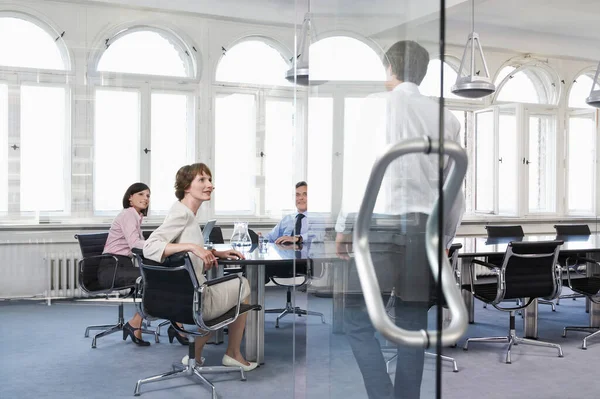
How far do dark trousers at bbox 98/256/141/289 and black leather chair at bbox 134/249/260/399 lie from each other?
140 centimetres

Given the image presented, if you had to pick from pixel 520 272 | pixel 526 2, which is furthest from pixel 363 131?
pixel 526 2

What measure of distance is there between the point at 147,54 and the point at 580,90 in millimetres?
6573

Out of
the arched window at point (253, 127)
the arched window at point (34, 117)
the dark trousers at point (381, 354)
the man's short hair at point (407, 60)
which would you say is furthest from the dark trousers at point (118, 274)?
the man's short hair at point (407, 60)

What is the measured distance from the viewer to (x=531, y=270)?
4668 millimetres

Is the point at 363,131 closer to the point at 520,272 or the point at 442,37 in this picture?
the point at 442,37

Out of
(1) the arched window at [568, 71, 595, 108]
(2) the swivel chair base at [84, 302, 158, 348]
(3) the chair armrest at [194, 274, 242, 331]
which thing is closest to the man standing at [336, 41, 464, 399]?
(3) the chair armrest at [194, 274, 242, 331]

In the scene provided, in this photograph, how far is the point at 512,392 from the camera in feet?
12.8

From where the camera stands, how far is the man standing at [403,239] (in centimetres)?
127

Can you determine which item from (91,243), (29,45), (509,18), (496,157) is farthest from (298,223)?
(509,18)

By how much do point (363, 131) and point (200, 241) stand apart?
253 cm

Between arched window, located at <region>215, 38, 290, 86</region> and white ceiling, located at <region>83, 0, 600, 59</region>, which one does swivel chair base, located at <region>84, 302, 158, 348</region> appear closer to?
arched window, located at <region>215, 38, 290, 86</region>

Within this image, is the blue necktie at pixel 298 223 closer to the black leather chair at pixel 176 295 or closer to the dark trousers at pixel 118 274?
the black leather chair at pixel 176 295

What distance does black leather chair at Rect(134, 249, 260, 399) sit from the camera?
356cm

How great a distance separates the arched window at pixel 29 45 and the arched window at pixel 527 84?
5.91 metres
